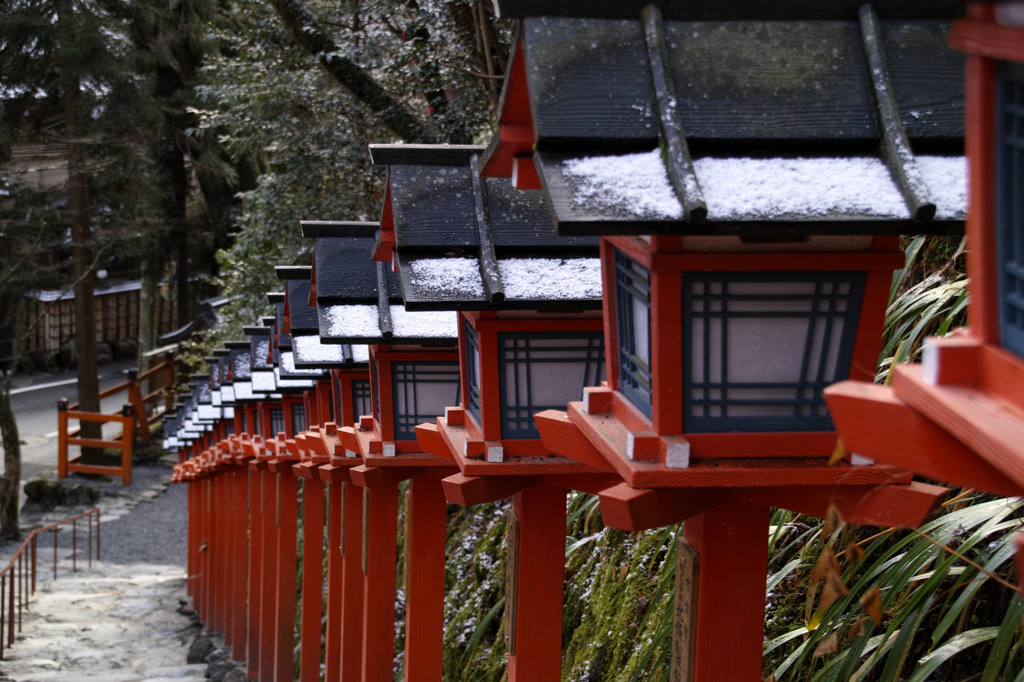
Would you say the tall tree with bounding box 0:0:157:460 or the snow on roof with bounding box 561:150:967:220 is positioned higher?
the tall tree with bounding box 0:0:157:460

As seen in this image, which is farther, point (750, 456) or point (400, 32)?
point (400, 32)

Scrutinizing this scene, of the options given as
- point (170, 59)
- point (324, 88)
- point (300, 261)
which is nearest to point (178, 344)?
point (170, 59)

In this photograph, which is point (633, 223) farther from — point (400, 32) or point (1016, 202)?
point (400, 32)

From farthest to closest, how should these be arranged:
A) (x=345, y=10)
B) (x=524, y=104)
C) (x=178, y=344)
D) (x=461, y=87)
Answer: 1. (x=178, y=344)
2. (x=345, y=10)
3. (x=461, y=87)
4. (x=524, y=104)

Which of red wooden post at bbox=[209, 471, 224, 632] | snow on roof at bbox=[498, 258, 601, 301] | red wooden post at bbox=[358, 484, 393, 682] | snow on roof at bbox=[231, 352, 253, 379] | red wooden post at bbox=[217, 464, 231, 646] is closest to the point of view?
snow on roof at bbox=[498, 258, 601, 301]

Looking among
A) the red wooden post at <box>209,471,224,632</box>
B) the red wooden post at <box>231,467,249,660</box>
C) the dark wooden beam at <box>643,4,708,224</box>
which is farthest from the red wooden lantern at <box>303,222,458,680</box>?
the red wooden post at <box>209,471,224,632</box>

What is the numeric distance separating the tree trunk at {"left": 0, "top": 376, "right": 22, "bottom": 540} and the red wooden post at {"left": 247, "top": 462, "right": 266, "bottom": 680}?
25.3ft

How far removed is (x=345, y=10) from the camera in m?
10.9

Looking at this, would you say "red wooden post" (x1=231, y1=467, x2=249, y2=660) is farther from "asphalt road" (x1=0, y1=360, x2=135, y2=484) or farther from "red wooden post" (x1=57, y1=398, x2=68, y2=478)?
"asphalt road" (x1=0, y1=360, x2=135, y2=484)

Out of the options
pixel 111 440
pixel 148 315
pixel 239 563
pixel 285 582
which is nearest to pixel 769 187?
pixel 285 582

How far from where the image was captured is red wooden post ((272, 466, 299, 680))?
1002 cm

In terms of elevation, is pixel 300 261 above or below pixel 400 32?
below

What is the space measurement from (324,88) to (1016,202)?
10.4 m

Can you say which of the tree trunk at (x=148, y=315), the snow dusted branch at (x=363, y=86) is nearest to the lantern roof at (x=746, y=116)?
the snow dusted branch at (x=363, y=86)
